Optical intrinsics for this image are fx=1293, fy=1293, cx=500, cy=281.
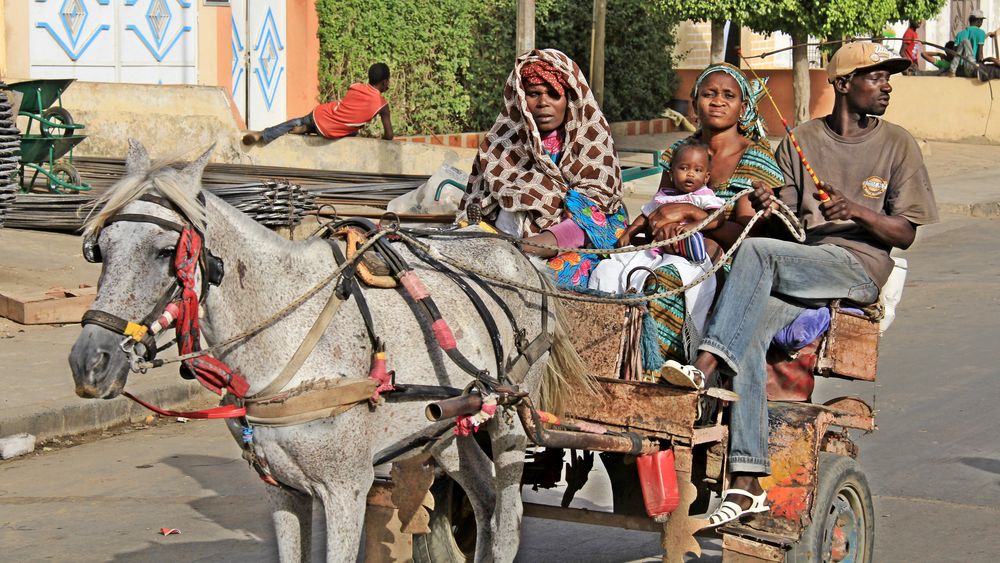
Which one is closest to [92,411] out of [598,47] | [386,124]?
[386,124]

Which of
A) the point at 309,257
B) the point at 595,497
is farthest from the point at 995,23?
the point at 309,257

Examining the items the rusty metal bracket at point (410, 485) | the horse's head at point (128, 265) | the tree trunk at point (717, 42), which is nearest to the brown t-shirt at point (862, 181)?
the rusty metal bracket at point (410, 485)

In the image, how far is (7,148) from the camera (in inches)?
403

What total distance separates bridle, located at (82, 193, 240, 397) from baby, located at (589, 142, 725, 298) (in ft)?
6.33

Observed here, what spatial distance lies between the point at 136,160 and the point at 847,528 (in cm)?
314

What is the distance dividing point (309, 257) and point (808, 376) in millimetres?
2186

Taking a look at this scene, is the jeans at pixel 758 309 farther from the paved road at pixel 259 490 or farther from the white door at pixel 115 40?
the white door at pixel 115 40

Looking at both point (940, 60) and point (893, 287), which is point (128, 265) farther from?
point (940, 60)

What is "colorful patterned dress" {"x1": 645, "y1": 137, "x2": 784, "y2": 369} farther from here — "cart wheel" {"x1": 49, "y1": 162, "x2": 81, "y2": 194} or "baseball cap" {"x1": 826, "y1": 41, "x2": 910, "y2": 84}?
"cart wheel" {"x1": 49, "y1": 162, "x2": 81, "y2": 194}

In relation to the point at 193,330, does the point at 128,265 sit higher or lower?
higher

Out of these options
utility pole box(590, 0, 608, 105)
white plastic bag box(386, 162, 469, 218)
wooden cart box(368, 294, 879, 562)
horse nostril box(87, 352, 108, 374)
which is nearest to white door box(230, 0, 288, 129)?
utility pole box(590, 0, 608, 105)

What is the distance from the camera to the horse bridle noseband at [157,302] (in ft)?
11.9

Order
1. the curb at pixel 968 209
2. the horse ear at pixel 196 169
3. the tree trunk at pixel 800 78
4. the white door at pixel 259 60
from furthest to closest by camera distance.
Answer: the tree trunk at pixel 800 78 → the white door at pixel 259 60 → the curb at pixel 968 209 → the horse ear at pixel 196 169

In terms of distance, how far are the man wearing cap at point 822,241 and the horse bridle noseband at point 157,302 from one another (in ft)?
5.93
